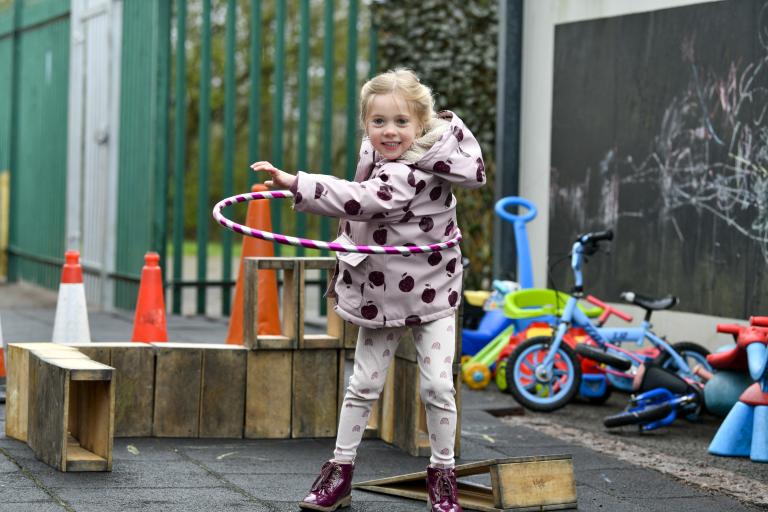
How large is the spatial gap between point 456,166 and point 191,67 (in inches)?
799

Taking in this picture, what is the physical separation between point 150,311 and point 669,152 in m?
3.44


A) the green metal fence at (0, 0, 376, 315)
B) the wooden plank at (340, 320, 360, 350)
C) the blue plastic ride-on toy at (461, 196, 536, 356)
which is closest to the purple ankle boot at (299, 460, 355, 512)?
the wooden plank at (340, 320, 360, 350)

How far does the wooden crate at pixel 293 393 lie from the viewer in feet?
21.2

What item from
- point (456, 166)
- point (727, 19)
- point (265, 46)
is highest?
point (265, 46)

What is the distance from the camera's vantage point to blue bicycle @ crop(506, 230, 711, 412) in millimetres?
7773

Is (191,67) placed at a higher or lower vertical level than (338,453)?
higher

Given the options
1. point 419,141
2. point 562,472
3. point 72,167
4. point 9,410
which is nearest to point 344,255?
point 419,141

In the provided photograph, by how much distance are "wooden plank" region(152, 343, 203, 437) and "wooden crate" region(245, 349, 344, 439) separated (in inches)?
10.1

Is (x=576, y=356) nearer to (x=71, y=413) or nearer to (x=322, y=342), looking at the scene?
(x=322, y=342)

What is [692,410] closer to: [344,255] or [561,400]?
[561,400]

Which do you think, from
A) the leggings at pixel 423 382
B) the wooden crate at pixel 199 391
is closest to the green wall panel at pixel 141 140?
the wooden crate at pixel 199 391

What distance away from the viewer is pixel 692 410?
726 cm

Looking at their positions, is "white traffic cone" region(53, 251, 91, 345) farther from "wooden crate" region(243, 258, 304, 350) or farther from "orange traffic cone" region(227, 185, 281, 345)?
"wooden crate" region(243, 258, 304, 350)

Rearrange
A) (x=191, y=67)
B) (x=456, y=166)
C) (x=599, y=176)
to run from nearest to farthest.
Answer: (x=456, y=166) < (x=599, y=176) < (x=191, y=67)
